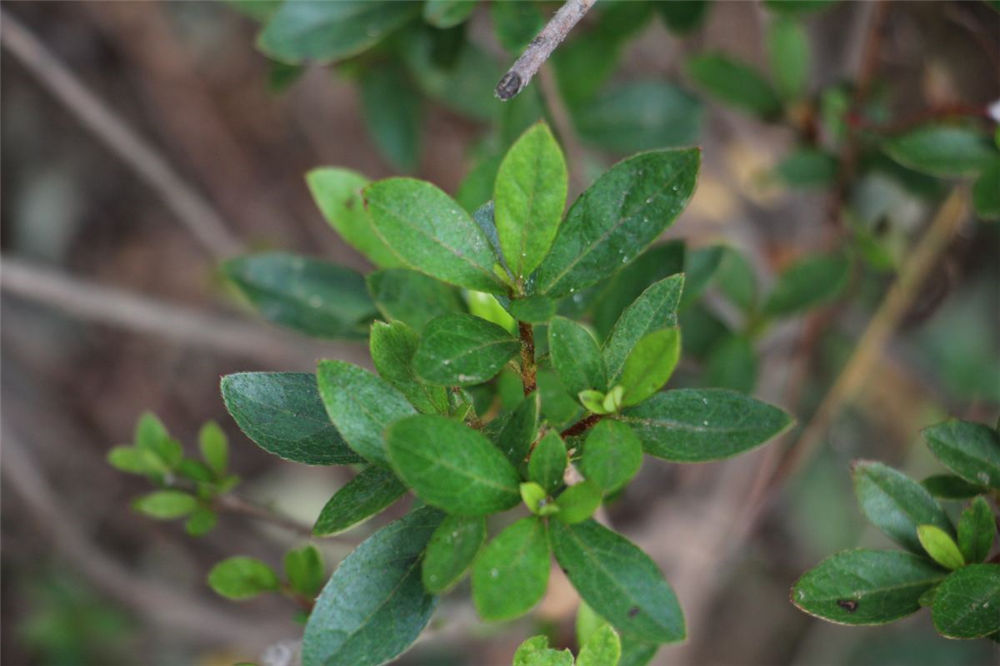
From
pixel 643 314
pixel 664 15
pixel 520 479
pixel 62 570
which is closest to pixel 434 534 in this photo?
pixel 520 479

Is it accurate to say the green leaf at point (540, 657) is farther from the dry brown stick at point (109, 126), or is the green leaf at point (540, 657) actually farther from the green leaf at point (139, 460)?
the dry brown stick at point (109, 126)

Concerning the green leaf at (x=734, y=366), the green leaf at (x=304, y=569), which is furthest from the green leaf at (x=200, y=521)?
the green leaf at (x=734, y=366)

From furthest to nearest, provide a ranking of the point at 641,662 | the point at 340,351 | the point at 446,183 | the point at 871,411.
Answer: the point at 446,183 < the point at 871,411 < the point at 340,351 < the point at 641,662

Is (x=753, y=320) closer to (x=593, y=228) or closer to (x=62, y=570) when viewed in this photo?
(x=593, y=228)

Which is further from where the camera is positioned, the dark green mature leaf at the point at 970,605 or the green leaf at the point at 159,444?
the green leaf at the point at 159,444

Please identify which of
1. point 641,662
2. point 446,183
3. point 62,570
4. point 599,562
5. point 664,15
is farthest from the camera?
point 446,183

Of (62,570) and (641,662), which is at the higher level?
(641,662)

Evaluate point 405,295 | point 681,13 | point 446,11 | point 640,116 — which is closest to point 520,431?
point 405,295
